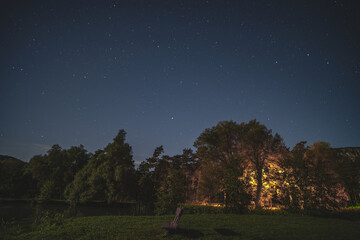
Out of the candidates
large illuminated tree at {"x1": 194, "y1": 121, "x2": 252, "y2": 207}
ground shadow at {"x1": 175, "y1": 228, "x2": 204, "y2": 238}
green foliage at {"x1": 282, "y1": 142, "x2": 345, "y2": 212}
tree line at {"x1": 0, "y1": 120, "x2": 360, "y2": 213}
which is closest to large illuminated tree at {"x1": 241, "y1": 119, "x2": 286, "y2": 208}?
tree line at {"x1": 0, "y1": 120, "x2": 360, "y2": 213}

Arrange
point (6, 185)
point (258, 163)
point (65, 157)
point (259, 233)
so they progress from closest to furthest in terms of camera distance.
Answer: point (259, 233), point (258, 163), point (6, 185), point (65, 157)

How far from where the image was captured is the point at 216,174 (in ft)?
91.8

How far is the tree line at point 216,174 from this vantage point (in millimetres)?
17938

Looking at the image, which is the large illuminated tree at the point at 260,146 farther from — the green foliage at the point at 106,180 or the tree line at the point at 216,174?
the green foliage at the point at 106,180

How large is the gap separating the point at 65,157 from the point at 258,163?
1784 inches

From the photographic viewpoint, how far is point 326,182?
58.3ft

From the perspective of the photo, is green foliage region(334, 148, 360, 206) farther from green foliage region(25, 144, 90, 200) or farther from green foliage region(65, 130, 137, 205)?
green foliage region(25, 144, 90, 200)

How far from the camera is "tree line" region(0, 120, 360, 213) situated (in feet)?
58.9

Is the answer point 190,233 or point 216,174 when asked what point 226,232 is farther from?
point 216,174

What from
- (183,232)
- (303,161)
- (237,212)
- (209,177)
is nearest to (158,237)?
(183,232)

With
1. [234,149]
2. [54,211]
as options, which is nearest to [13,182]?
[54,211]

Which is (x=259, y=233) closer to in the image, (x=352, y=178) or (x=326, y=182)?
(x=326, y=182)

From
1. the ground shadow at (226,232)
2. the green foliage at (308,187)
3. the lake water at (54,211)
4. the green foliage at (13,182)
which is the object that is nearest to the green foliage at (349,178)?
the green foliage at (308,187)

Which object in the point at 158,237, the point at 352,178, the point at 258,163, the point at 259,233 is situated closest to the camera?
the point at 158,237
